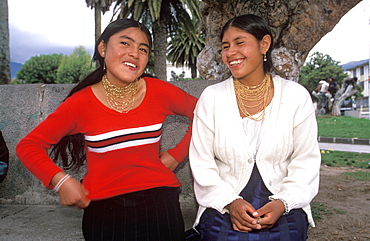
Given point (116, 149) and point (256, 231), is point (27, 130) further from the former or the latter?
point (256, 231)

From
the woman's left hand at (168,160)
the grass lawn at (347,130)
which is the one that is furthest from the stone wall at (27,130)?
the grass lawn at (347,130)

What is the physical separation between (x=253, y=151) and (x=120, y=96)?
0.95 m

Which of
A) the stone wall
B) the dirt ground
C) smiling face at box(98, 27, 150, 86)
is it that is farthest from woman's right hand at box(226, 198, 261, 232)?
the stone wall

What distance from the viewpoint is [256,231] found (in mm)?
1863

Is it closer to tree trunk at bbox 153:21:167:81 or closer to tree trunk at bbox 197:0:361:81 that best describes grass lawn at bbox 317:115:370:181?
tree trunk at bbox 197:0:361:81

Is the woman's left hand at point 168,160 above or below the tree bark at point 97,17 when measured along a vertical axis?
below

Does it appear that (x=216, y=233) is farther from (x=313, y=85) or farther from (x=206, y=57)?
(x=313, y=85)

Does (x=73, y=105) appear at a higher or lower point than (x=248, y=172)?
higher

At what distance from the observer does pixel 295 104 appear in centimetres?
208

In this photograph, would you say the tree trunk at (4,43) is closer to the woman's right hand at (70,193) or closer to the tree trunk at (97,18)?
the woman's right hand at (70,193)

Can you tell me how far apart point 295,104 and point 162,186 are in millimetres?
1014

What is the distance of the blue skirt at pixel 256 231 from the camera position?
1.85 metres

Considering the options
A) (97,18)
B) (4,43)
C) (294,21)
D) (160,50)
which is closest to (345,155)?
(294,21)

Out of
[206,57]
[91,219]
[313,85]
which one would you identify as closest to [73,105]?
[91,219]
